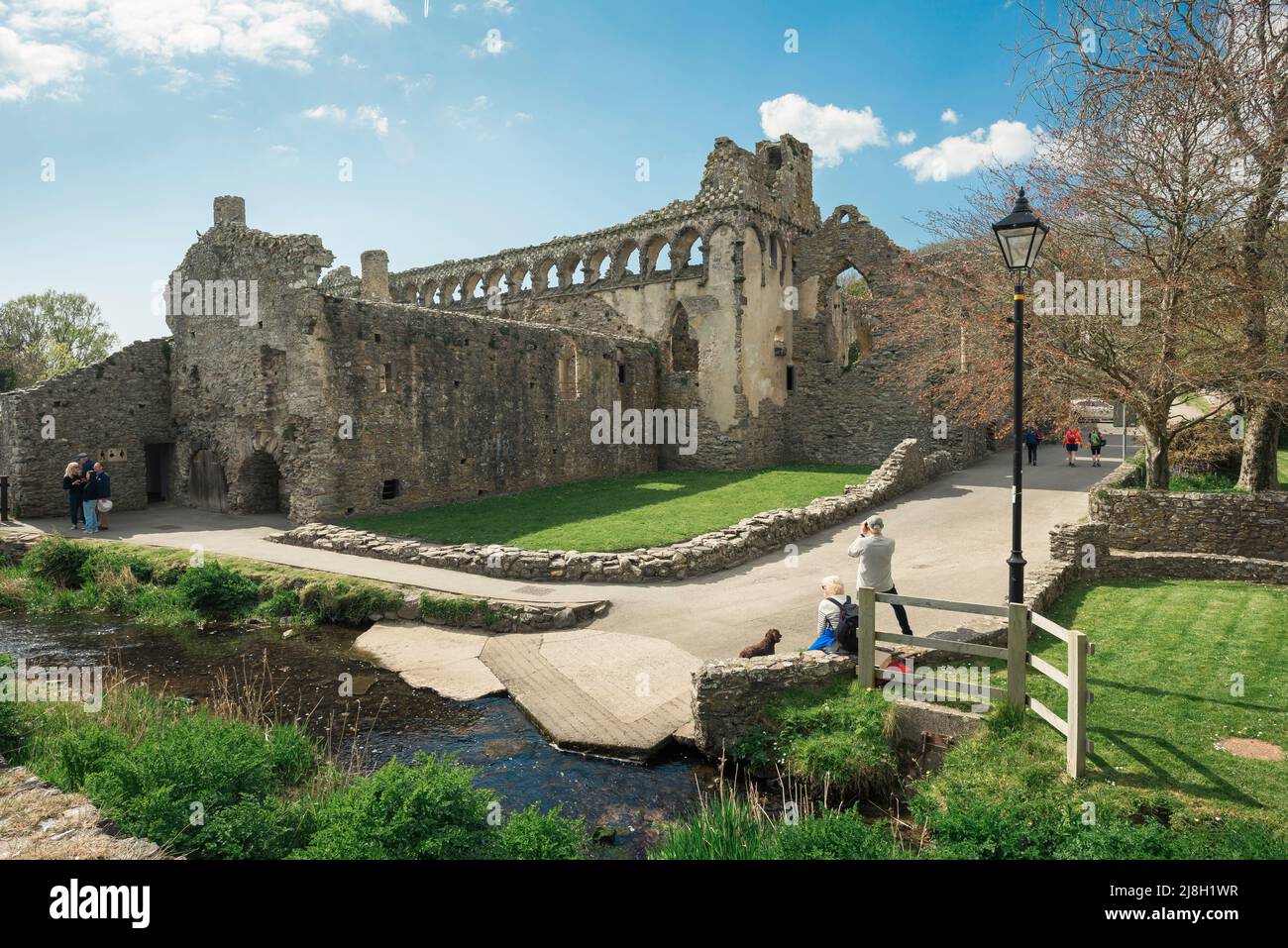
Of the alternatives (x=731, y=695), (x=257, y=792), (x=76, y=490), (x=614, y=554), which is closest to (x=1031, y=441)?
(x=614, y=554)

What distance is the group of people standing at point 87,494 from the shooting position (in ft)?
61.5

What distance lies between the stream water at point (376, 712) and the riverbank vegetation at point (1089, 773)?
0.73 meters

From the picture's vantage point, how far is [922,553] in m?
15.3

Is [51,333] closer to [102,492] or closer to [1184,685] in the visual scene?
[102,492]

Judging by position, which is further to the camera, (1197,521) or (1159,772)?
(1197,521)

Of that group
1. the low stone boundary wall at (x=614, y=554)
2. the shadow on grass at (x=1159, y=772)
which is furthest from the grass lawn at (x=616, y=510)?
the shadow on grass at (x=1159, y=772)

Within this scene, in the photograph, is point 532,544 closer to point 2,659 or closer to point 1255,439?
point 2,659

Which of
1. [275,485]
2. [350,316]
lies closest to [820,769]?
[350,316]

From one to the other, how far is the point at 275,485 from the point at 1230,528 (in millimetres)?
23364

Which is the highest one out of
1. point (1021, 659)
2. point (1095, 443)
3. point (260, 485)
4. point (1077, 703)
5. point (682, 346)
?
point (682, 346)

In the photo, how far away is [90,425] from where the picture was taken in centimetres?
2228

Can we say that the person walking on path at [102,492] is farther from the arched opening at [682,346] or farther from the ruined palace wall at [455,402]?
the arched opening at [682,346]

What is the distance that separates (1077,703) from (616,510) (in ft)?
44.8

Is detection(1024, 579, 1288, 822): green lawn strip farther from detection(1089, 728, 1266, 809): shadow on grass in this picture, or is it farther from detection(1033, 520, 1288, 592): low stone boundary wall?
detection(1033, 520, 1288, 592): low stone boundary wall
